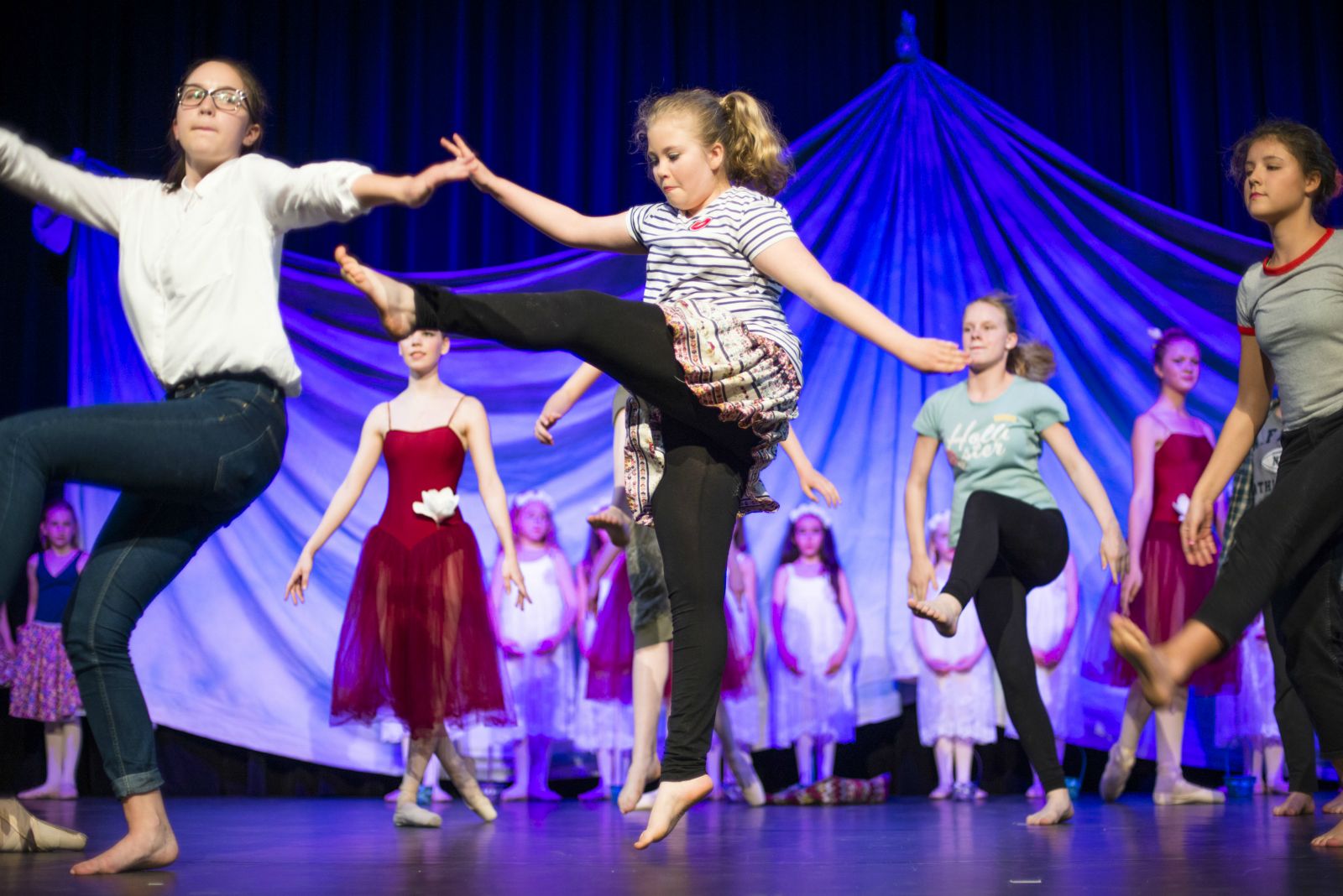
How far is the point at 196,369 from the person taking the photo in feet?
7.59

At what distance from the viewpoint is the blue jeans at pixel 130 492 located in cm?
209

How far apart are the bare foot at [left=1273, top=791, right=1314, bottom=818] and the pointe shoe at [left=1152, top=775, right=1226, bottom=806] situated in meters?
0.71

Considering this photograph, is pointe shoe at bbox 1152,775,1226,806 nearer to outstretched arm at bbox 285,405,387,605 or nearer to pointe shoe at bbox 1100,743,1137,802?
pointe shoe at bbox 1100,743,1137,802

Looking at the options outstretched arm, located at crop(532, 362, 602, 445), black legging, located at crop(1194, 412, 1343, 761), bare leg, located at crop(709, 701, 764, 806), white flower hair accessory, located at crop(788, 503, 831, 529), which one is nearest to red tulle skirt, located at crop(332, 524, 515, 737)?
outstretched arm, located at crop(532, 362, 602, 445)

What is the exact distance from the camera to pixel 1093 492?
3.87 meters

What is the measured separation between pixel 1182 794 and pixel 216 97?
367 cm

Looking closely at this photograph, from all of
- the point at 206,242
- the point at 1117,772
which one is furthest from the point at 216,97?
the point at 1117,772

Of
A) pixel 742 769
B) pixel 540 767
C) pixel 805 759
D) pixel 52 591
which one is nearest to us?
pixel 742 769

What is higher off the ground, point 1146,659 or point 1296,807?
point 1146,659

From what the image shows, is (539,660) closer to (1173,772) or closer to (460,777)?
(460,777)

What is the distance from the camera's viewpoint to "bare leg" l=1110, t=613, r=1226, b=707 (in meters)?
2.23

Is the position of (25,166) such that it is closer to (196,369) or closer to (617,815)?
(196,369)

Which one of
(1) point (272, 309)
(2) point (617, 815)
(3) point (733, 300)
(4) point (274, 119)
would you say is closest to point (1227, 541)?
(2) point (617, 815)

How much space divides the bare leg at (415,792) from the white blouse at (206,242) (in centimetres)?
148
